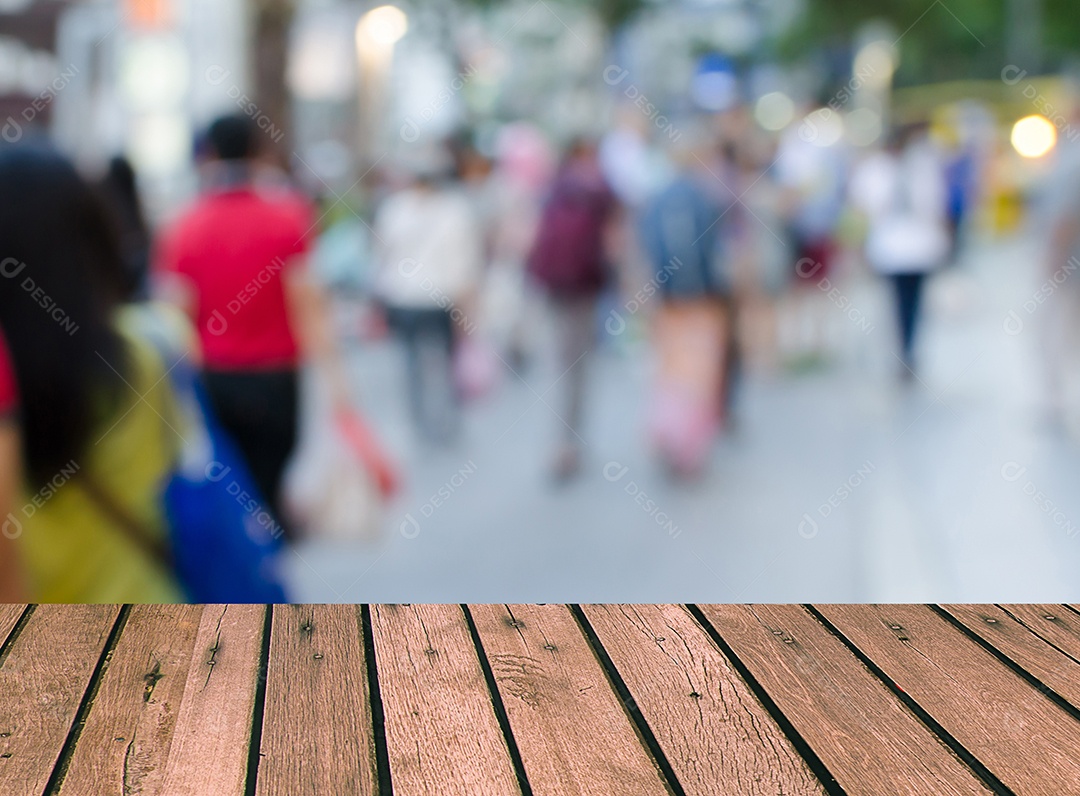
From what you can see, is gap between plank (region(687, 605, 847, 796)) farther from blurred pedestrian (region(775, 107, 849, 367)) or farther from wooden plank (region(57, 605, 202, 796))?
blurred pedestrian (region(775, 107, 849, 367))

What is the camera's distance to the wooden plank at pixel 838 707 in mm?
1728

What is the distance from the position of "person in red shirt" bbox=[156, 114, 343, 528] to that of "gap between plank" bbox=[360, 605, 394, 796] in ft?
2.55

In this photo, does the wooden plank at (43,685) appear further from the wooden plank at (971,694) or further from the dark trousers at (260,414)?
the wooden plank at (971,694)

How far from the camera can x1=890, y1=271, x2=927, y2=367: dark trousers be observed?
357cm

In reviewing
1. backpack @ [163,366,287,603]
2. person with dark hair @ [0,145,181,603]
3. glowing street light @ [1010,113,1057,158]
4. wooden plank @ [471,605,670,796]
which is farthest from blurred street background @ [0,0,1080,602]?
person with dark hair @ [0,145,181,603]

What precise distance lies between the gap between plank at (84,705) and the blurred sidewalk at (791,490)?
1.20m

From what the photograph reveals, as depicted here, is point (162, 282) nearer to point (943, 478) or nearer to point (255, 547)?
point (255, 547)

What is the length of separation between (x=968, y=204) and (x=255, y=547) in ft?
8.56

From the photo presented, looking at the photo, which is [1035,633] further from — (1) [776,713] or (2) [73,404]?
(2) [73,404]

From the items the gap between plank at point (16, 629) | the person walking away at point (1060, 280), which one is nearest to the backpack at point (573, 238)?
the person walking away at point (1060, 280)

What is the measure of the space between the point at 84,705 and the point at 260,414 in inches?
48.7

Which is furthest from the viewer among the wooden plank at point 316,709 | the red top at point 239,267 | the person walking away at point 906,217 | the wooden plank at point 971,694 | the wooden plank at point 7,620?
the person walking away at point 906,217

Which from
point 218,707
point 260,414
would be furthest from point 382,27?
point 218,707

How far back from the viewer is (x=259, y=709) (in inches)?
76.5
